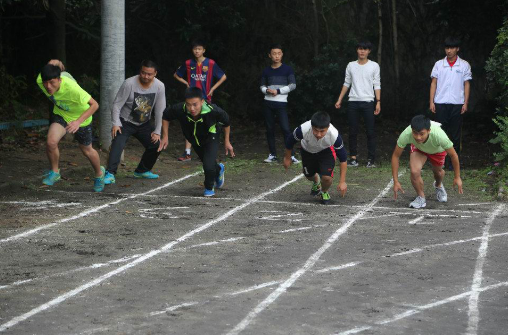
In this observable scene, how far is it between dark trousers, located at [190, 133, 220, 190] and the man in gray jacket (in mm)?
778

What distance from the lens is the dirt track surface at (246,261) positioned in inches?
231

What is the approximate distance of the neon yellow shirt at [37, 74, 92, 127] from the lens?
1077 cm

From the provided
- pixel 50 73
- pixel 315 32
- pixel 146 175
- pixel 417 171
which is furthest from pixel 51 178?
pixel 315 32

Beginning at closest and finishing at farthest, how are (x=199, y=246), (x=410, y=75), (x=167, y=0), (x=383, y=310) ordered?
(x=383, y=310) → (x=199, y=246) → (x=167, y=0) → (x=410, y=75)

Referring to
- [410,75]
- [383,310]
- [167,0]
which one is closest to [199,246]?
[383,310]

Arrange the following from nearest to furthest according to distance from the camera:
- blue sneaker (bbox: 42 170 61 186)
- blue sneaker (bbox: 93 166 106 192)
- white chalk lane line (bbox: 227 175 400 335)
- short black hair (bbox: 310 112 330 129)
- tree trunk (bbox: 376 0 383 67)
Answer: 1. white chalk lane line (bbox: 227 175 400 335)
2. short black hair (bbox: 310 112 330 129)
3. blue sneaker (bbox: 42 170 61 186)
4. blue sneaker (bbox: 93 166 106 192)
5. tree trunk (bbox: 376 0 383 67)

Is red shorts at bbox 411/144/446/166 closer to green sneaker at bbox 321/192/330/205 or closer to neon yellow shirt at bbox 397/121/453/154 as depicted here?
neon yellow shirt at bbox 397/121/453/154

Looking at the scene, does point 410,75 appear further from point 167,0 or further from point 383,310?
point 383,310

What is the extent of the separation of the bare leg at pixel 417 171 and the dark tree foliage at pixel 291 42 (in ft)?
25.7

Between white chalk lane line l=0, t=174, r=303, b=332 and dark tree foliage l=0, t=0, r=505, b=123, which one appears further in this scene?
dark tree foliage l=0, t=0, r=505, b=123

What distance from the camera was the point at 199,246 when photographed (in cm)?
809

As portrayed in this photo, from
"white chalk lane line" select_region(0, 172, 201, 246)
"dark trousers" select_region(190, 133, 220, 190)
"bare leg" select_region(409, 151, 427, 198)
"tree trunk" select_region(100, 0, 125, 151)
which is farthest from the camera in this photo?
"tree trunk" select_region(100, 0, 125, 151)

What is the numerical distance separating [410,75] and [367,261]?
12.3 metres

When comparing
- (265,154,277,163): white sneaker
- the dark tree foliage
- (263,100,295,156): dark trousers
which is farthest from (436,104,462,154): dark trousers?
the dark tree foliage
